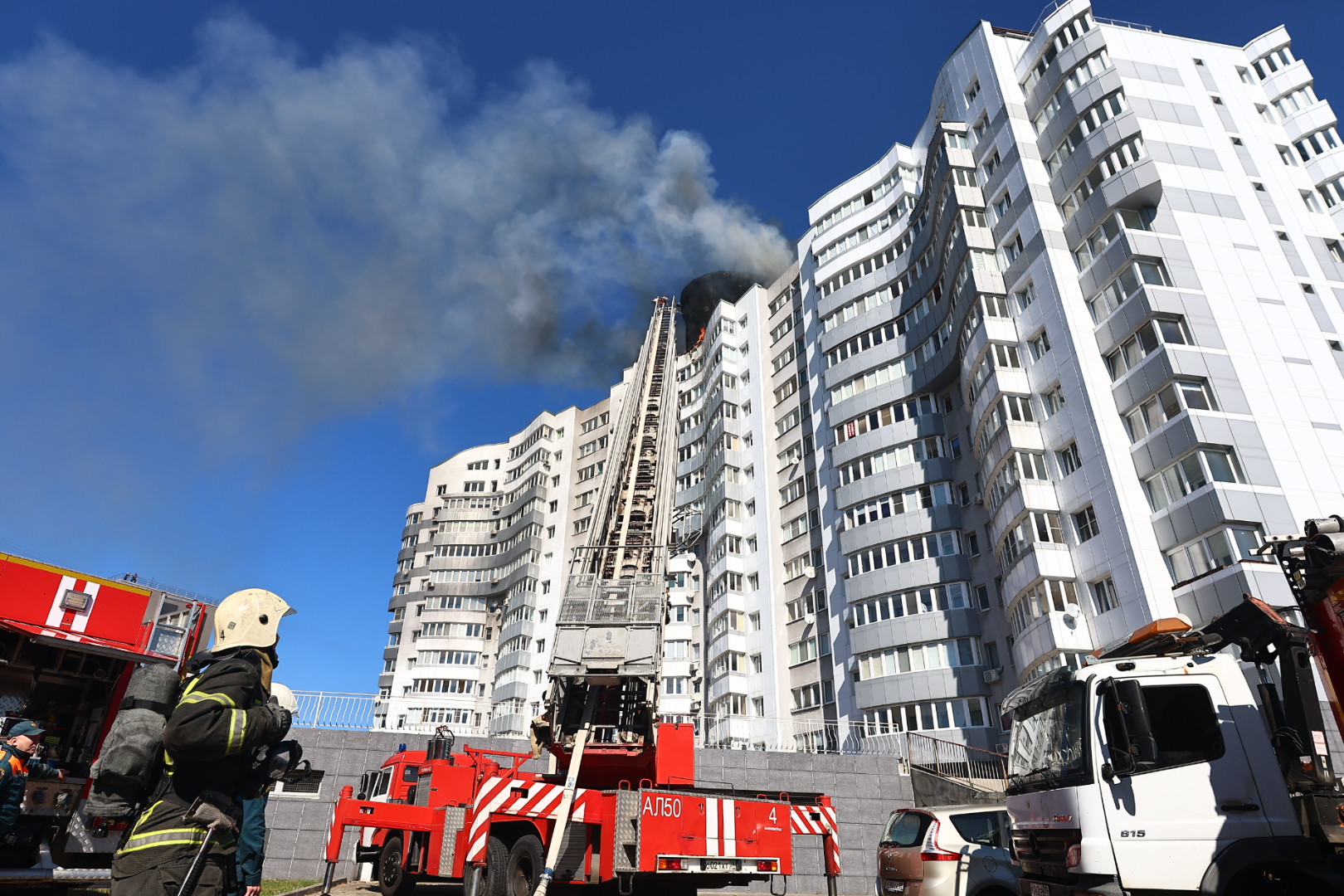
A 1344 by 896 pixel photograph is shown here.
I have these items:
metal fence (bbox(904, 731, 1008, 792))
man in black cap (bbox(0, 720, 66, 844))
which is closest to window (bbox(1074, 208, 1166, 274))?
metal fence (bbox(904, 731, 1008, 792))

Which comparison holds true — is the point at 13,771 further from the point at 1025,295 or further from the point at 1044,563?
the point at 1025,295

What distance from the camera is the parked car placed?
10445mm

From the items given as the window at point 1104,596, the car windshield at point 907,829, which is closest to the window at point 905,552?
the window at point 1104,596

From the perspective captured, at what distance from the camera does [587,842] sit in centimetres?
958

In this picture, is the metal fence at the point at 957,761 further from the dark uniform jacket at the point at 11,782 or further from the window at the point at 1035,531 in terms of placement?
the dark uniform jacket at the point at 11,782

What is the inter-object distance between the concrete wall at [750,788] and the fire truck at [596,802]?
3.28 metres

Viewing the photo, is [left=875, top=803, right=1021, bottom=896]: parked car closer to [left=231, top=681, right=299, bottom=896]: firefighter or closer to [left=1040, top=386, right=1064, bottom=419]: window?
[left=231, top=681, right=299, bottom=896]: firefighter

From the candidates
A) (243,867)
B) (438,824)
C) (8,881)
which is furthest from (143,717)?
(438,824)

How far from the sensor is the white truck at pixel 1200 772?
682cm

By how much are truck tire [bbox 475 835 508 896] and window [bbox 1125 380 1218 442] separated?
82.1 ft

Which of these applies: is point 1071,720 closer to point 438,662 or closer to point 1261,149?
point 1261,149

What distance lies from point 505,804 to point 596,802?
181 centimetres

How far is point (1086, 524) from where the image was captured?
90.5 feet

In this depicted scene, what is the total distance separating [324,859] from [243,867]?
1491 cm
